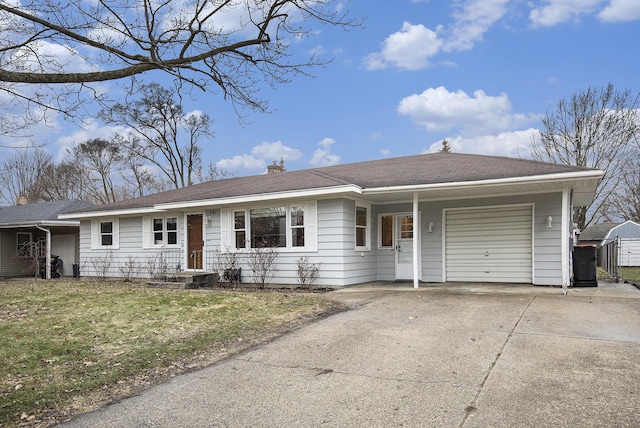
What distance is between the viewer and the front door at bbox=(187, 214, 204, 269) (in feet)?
47.6

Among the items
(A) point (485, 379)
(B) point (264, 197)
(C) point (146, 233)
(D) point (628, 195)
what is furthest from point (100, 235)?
(D) point (628, 195)

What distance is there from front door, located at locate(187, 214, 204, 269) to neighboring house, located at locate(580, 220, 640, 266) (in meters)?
19.7

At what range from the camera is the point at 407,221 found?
13.0 metres

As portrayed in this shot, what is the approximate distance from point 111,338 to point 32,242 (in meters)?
18.7

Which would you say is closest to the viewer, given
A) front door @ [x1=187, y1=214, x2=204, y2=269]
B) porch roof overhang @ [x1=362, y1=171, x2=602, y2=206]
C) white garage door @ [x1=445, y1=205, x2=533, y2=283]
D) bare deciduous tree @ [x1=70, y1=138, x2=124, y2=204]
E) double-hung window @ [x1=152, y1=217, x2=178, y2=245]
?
porch roof overhang @ [x1=362, y1=171, x2=602, y2=206]

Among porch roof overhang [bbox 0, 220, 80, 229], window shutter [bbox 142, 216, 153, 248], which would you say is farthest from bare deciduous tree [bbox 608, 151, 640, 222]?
porch roof overhang [bbox 0, 220, 80, 229]

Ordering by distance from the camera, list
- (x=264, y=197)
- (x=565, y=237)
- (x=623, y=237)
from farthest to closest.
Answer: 1. (x=623, y=237)
2. (x=264, y=197)
3. (x=565, y=237)

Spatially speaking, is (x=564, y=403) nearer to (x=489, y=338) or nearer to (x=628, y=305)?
(x=489, y=338)

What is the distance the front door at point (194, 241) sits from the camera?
47.6 feet

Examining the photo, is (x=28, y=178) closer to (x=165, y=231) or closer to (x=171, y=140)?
(x=171, y=140)

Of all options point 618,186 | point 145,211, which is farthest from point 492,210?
point 618,186

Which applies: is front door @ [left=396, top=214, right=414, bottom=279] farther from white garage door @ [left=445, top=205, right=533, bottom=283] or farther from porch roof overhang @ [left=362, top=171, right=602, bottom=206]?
white garage door @ [left=445, top=205, right=533, bottom=283]

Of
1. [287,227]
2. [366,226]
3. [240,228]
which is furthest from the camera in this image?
[240,228]

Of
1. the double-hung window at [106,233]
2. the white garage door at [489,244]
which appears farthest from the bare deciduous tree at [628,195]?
the double-hung window at [106,233]
